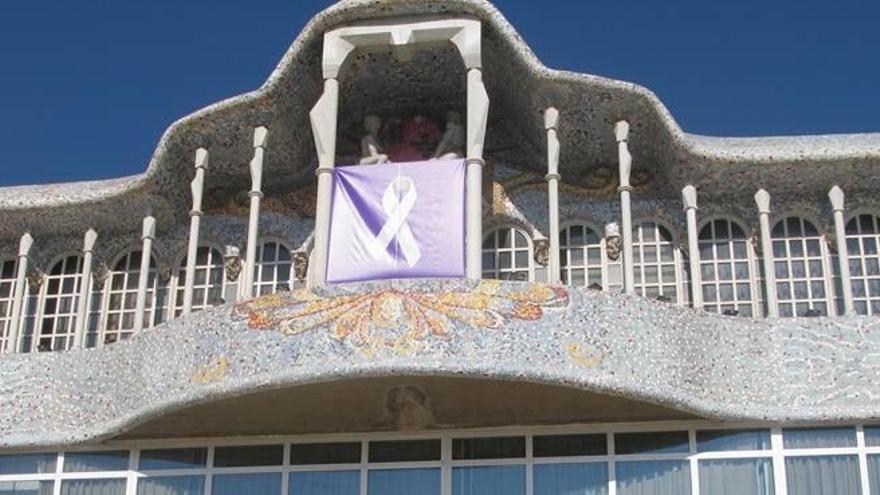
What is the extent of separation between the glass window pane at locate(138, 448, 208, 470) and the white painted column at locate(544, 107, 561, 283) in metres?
5.71

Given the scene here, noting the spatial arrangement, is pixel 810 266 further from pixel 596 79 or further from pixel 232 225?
pixel 232 225

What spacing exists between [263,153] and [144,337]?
366 cm

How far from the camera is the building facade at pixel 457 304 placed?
65.5 ft

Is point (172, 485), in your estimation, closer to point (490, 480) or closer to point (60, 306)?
point (490, 480)

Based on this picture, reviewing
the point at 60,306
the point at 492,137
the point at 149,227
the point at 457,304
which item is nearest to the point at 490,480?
the point at 457,304

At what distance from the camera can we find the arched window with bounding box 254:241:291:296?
24688 mm

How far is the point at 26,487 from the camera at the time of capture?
2241cm

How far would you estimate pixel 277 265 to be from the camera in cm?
2481

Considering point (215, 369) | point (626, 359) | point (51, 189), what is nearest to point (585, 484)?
point (626, 359)

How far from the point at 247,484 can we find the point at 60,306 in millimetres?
5975

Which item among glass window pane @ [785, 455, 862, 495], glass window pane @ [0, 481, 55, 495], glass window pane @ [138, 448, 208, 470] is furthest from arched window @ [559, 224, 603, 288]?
glass window pane @ [0, 481, 55, 495]

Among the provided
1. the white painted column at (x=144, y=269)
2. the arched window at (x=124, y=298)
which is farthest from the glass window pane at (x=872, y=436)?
the arched window at (x=124, y=298)

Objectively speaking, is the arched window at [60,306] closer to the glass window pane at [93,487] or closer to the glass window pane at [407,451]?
the glass window pane at [93,487]

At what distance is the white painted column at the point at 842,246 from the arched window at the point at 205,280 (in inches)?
389
